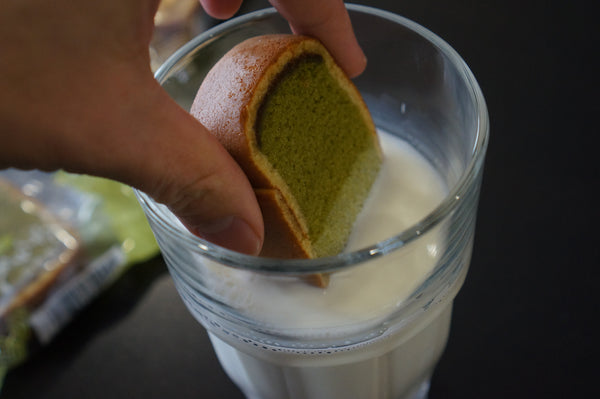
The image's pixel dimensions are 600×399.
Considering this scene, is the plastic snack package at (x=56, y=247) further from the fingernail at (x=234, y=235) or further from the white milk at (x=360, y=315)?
the fingernail at (x=234, y=235)

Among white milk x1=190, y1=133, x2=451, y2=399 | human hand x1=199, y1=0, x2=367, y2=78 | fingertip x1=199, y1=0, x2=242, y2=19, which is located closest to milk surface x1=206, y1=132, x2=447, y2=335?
white milk x1=190, y1=133, x2=451, y2=399

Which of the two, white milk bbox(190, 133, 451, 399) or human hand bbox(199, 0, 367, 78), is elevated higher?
human hand bbox(199, 0, 367, 78)

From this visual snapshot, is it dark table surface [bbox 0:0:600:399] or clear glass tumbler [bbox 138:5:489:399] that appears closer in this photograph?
clear glass tumbler [bbox 138:5:489:399]

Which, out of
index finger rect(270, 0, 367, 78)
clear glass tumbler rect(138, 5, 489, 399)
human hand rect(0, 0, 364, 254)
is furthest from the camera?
index finger rect(270, 0, 367, 78)

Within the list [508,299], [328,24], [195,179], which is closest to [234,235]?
[195,179]

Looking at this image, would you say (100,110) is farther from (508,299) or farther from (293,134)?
(508,299)

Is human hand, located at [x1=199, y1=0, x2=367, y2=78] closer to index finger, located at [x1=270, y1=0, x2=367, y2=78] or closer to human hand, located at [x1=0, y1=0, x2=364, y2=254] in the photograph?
index finger, located at [x1=270, y1=0, x2=367, y2=78]

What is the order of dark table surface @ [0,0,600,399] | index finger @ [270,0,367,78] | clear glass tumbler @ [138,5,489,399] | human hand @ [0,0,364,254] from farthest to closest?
dark table surface @ [0,0,600,399], index finger @ [270,0,367,78], clear glass tumbler @ [138,5,489,399], human hand @ [0,0,364,254]

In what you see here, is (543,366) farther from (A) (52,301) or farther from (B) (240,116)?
(A) (52,301)
